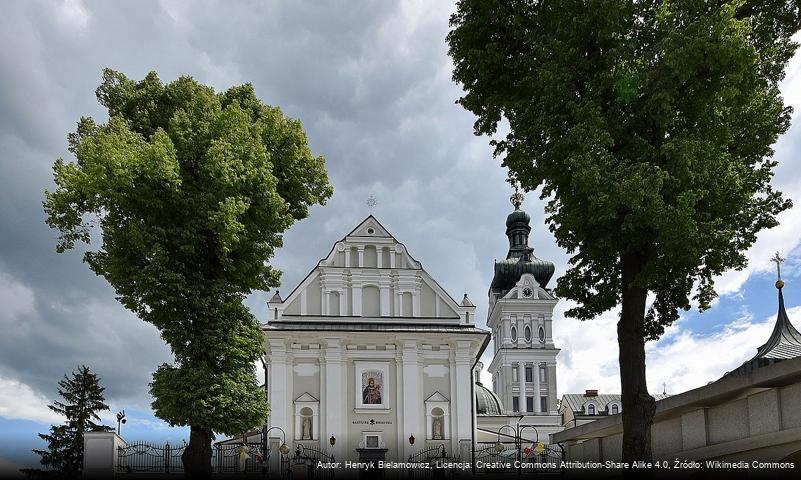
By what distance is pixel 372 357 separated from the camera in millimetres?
46219

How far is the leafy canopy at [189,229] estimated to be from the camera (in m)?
21.2

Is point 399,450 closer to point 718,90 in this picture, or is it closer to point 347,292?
point 347,292

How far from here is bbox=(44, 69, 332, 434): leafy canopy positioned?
21156 millimetres

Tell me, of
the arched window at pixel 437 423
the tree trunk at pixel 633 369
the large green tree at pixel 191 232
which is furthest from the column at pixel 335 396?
the tree trunk at pixel 633 369

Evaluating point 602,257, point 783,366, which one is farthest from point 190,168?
point 783,366

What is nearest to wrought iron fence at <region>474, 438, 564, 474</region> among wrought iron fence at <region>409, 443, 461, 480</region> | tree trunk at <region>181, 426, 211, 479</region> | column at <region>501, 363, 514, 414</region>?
wrought iron fence at <region>409, 443, 461, 480</region>

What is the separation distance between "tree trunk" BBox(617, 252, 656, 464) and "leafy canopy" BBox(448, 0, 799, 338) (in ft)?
1.62

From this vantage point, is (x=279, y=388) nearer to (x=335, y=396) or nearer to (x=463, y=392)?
(x=335, y=396)

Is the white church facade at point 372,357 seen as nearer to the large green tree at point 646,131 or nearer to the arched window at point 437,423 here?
the arched window at point 437,423

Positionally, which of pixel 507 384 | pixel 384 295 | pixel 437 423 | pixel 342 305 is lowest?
pixel 437 423

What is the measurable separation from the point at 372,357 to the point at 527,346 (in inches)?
1681

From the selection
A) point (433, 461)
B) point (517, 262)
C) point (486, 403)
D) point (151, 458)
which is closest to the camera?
point (151, 458)

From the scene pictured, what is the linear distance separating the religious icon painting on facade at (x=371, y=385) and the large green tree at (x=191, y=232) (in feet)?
74.9

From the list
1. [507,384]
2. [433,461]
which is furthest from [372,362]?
[507,384]
